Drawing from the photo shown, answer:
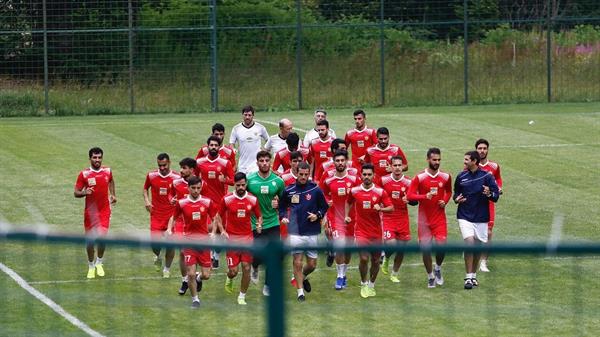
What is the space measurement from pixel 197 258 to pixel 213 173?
355 cm

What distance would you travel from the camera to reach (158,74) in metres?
38.3

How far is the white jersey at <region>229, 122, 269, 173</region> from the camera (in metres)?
21.4

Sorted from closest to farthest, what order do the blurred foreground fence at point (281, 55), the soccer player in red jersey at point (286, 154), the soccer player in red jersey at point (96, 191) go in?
the soccer player in red jersey at point (96, 191) → the soccer player in red jersey at point (286, 154) → the blurred foreground fence at point (281, 55)

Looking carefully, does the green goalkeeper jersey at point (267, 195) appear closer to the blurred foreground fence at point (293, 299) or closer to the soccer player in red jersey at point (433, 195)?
the blurred foreground fence at point (293, 299)

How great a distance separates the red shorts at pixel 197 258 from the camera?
15406 mm

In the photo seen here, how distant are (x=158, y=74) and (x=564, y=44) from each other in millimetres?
12460

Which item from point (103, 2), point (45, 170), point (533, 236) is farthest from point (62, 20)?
point (533, 236)

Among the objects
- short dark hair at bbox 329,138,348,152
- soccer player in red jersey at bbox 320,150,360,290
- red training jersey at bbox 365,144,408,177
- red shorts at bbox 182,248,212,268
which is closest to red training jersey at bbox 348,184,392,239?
soccer player in red jersey at bbox 320,150,360,290

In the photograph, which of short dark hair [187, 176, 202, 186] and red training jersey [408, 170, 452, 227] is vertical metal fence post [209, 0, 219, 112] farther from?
short dark hair [187, 176, 202, 186]

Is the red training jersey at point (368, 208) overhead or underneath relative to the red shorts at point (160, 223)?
overhead

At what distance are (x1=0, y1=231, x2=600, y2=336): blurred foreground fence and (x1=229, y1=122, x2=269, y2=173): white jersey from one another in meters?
2.72

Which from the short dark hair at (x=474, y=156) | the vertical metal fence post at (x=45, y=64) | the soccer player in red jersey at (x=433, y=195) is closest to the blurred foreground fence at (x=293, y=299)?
the soccer player in red jersey at (x=433, y=195)

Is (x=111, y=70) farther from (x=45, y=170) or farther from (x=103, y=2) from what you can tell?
(x=45, y=170)

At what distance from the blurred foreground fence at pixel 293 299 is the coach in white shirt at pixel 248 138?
2.71 metres
